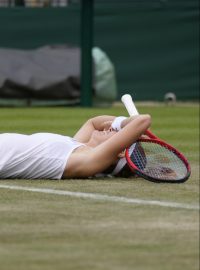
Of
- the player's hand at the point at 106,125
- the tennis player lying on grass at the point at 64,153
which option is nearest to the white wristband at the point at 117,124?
the tennis player lying on grass at the point at 64,153

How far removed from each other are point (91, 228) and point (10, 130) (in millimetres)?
9433

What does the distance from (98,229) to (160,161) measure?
239 centimetres

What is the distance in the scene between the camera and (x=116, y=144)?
8742 mm

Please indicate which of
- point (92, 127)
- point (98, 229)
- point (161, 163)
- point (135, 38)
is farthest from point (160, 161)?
point (135, 38)

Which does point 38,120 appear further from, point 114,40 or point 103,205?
point 103,205

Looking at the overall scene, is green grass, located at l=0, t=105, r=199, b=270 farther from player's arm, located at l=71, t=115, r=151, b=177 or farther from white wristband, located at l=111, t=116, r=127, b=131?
white wristband, located at l=111, t=116, r=127, b=131

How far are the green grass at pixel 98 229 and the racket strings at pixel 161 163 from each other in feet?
0.35

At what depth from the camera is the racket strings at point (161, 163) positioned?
9022 mm

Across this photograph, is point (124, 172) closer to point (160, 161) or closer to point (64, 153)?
point (160, 161)

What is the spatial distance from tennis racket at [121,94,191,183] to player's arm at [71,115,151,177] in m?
0.21

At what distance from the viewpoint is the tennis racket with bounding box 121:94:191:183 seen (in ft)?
29.5

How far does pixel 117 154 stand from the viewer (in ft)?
28.9

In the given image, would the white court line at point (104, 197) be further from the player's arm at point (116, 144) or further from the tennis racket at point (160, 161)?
the tennis racket at point (160, 161)

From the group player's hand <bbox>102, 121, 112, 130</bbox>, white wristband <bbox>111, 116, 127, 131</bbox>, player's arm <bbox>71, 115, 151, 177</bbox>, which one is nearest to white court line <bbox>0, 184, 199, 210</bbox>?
player's arm <bbox>71, 115, 151, 177</bbox>
